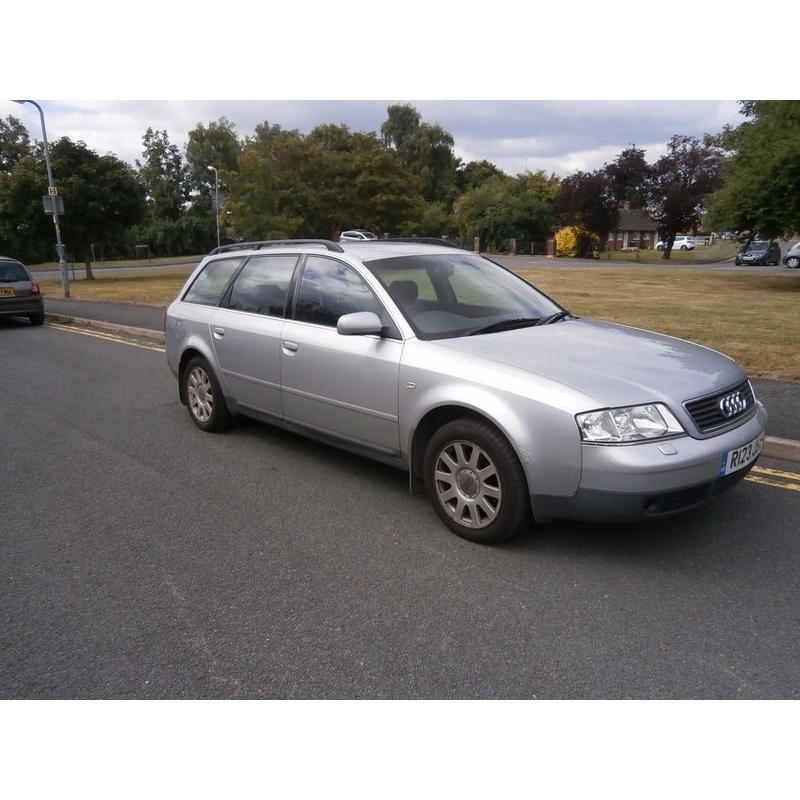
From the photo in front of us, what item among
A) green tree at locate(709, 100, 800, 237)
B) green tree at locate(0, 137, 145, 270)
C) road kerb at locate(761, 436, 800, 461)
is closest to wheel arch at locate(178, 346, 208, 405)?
road kerb at locate(761, 436, 800, 461)

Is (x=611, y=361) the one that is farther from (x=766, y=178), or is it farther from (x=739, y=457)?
(x=766, y=178)

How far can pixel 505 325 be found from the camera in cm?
459

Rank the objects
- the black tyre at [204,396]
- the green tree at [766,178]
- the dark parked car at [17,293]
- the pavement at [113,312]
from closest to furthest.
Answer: the black tyre at [204,396], the pavement at [113,312], the dark parked car at [17,293], the green tree at [766,178]

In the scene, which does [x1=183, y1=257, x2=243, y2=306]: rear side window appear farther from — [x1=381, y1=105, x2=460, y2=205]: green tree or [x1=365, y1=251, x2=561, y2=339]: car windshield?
[x1=381, y1=105, x2=460, y2=205]: green tree

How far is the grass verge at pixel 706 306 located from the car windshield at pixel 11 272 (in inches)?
136

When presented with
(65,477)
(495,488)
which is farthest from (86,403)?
(495,488)

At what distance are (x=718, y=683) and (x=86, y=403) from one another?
679 cm

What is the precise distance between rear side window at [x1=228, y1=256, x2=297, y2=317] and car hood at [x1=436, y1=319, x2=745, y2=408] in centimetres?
167

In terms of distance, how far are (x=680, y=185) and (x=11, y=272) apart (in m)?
49.0

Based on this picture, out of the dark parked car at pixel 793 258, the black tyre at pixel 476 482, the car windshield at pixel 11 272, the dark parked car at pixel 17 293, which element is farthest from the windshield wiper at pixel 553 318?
the dark parked car at pixel 793 258

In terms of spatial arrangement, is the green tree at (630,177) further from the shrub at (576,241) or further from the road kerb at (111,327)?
the road kerb at (111,327)

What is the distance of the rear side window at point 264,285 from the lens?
17.5 feet

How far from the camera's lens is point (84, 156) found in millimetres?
30688

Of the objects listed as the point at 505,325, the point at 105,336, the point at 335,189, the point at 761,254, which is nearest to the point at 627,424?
the point at 505,325
